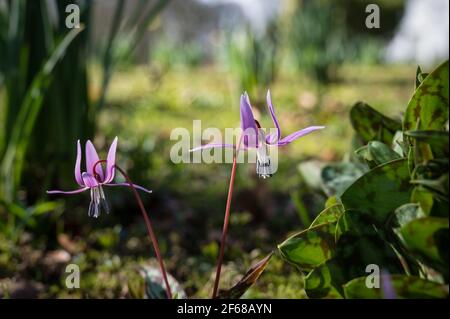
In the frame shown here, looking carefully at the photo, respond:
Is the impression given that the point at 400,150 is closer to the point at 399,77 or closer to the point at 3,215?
the point at 3,215

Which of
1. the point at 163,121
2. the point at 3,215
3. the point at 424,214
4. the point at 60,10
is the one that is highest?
the point at 60,10

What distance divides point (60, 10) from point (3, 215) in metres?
0.77

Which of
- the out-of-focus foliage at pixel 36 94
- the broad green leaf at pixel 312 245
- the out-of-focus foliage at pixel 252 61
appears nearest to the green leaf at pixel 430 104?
the broad green leaf at pixel 312 245

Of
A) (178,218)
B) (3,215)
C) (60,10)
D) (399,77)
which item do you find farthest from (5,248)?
(399,77)

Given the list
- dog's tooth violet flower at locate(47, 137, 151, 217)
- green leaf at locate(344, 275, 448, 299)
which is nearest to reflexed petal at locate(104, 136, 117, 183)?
dog's tooth violet flower at locate(47, 137, 151, 217)

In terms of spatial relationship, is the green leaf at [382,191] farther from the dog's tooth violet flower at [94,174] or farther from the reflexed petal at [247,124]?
the dog's tooth violet flower at [94,174]

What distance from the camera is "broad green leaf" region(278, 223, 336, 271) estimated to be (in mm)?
842

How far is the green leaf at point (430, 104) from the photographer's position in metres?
0.75

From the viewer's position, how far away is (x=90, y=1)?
70.3 inches

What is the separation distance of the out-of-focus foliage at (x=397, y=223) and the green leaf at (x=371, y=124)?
0.57 ft

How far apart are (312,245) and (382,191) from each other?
14 centimetres

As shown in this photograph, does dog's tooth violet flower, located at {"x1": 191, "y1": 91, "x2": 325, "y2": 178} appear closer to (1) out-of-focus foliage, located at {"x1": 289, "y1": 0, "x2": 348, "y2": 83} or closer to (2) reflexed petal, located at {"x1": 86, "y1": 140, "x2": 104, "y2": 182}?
(2) reflexed petal, located at {"x1": 86, "y1": 140, "x2": 104, "y2": 182}

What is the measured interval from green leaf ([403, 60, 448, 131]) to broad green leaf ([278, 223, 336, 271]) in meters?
0.22

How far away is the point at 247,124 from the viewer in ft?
2.49
